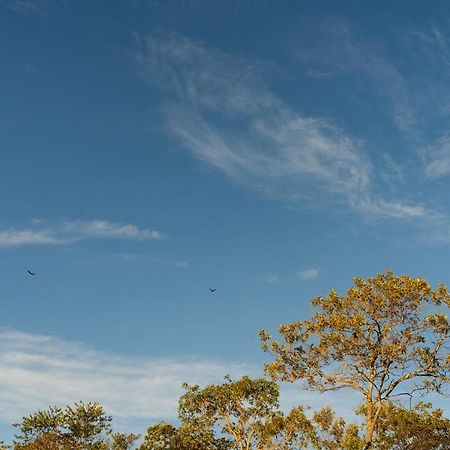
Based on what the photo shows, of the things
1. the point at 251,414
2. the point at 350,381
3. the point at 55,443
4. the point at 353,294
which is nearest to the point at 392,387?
the point at 350,381

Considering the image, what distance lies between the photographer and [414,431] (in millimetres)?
57125

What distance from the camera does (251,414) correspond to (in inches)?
2601

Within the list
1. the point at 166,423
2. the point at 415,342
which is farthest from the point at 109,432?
the point at 415,342

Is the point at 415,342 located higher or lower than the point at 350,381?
higher

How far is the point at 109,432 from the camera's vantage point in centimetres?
8306

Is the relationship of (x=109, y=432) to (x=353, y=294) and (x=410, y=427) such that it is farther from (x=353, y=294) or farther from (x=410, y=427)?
(x=353, y=294)

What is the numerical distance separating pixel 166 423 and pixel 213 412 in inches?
208

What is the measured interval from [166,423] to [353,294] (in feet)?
119

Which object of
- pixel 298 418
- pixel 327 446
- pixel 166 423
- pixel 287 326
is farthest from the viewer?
pixel 166 423

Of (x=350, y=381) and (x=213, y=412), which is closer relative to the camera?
(x=350, y=381)

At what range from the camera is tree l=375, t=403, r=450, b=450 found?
56750mm

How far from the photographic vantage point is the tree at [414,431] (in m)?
56.8

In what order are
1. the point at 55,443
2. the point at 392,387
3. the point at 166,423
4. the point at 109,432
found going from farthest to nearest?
the point at 109,432 < the point at 55,443 < the point at 166,423 < the point at 392,387

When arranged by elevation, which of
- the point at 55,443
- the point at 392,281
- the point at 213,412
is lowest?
the point at 55,443
